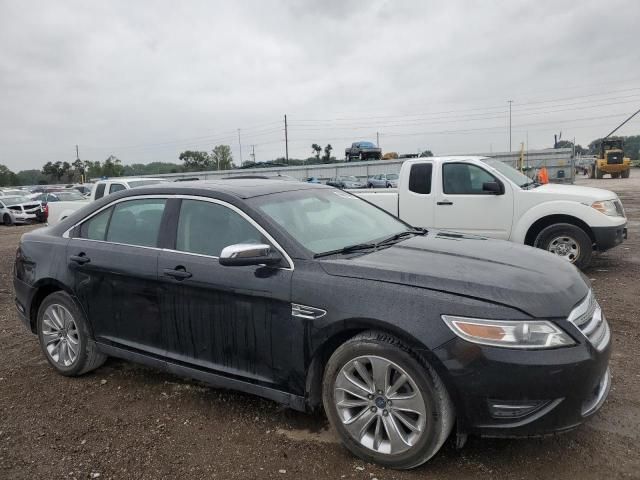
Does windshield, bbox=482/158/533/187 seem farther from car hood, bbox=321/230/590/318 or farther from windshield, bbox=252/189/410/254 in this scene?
car hood, bbox=321/230/590/318

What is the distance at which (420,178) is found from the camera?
8242 mm

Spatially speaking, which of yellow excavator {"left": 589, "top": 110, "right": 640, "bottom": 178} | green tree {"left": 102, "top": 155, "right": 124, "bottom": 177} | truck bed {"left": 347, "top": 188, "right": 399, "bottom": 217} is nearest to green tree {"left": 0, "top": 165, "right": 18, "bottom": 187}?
green tree {"left": 102, "top": 155, "right": 124, "bottom": 177}

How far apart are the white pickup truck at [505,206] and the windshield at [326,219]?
331 centimetres

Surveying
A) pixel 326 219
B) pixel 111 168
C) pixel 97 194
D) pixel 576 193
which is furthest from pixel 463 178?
pixel 111 168

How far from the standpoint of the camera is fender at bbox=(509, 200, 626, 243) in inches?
283

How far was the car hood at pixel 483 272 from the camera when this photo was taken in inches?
105

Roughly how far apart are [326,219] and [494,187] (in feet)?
15.0

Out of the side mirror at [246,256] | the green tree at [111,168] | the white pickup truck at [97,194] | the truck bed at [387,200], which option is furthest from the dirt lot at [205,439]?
the green tree at [111,168]

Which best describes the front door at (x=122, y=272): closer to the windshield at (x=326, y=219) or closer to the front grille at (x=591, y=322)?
the windshield at (x=326, y=219)

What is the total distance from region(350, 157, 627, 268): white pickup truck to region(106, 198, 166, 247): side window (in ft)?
12.9

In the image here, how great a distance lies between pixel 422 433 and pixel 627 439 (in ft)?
4.40

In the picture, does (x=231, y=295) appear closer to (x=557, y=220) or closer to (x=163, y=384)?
(x=163, y=384)

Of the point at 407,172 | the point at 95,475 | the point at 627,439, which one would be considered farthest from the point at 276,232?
the point at 407,172

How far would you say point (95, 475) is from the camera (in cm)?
293
